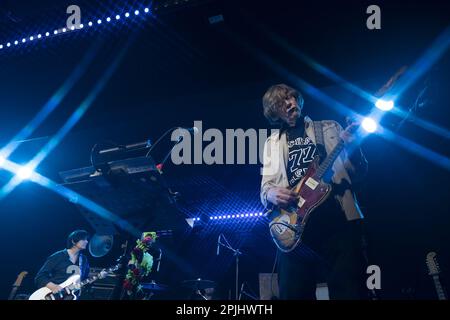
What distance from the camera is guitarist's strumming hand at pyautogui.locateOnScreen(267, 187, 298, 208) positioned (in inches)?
85.7

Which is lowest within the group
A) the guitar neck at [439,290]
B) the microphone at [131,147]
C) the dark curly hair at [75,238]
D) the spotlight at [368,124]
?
the guitar neck at [439,290]

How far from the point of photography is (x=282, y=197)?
2199mm

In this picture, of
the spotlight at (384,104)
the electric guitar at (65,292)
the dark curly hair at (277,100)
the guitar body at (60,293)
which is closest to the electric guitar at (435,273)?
the spotlight at (384,104)

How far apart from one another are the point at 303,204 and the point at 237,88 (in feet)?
9.85

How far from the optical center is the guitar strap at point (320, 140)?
89.4 inches

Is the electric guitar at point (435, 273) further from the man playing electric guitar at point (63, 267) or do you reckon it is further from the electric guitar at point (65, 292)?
the man playing electric guitar at point (63, 267)

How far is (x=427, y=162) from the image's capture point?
4766mm

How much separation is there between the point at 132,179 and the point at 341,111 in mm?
3589

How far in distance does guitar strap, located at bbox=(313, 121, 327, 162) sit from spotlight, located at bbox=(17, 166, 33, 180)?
225 inches

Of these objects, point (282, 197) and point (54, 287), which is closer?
point (282, 197)

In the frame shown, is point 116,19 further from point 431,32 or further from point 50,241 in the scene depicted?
point 50,241

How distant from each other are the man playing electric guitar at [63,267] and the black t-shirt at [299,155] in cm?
421

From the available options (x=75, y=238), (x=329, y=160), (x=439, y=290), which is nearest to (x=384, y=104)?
(x=329, y=160)

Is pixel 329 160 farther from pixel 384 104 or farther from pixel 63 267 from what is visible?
pixel 63 267
